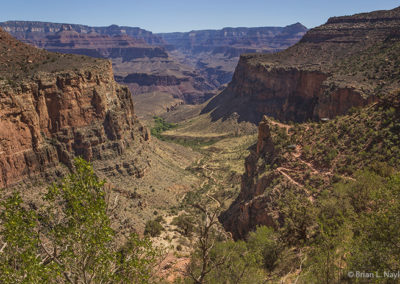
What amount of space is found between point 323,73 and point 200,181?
45.3 m

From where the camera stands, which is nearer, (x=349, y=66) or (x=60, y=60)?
(x=60, y=60)

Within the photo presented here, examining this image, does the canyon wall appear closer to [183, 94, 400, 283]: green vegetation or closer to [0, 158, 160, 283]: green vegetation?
[183, 94, 400, 283]: green vegetation

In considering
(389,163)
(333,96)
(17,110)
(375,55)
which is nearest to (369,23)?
(375,55)

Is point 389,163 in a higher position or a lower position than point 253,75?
lower

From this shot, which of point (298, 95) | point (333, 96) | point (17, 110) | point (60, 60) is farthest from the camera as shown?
point (298, 95)

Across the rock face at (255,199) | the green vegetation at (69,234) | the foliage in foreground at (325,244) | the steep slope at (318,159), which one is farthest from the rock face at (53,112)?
the green vegetation at (69,234)

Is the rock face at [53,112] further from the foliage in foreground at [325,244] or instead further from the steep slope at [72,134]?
the foliage in foreground at [325,244]

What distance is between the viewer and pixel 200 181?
67812mm

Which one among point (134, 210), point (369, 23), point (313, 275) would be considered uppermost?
point (369, 23)

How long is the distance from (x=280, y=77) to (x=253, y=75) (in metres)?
16.0

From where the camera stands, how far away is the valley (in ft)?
43.3

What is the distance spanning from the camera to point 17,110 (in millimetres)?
38938

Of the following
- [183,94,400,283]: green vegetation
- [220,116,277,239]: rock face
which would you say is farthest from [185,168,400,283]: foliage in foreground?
[220,116,277,239]: rock face

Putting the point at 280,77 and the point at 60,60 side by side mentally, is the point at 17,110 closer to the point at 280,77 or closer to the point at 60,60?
the point at 60,60
